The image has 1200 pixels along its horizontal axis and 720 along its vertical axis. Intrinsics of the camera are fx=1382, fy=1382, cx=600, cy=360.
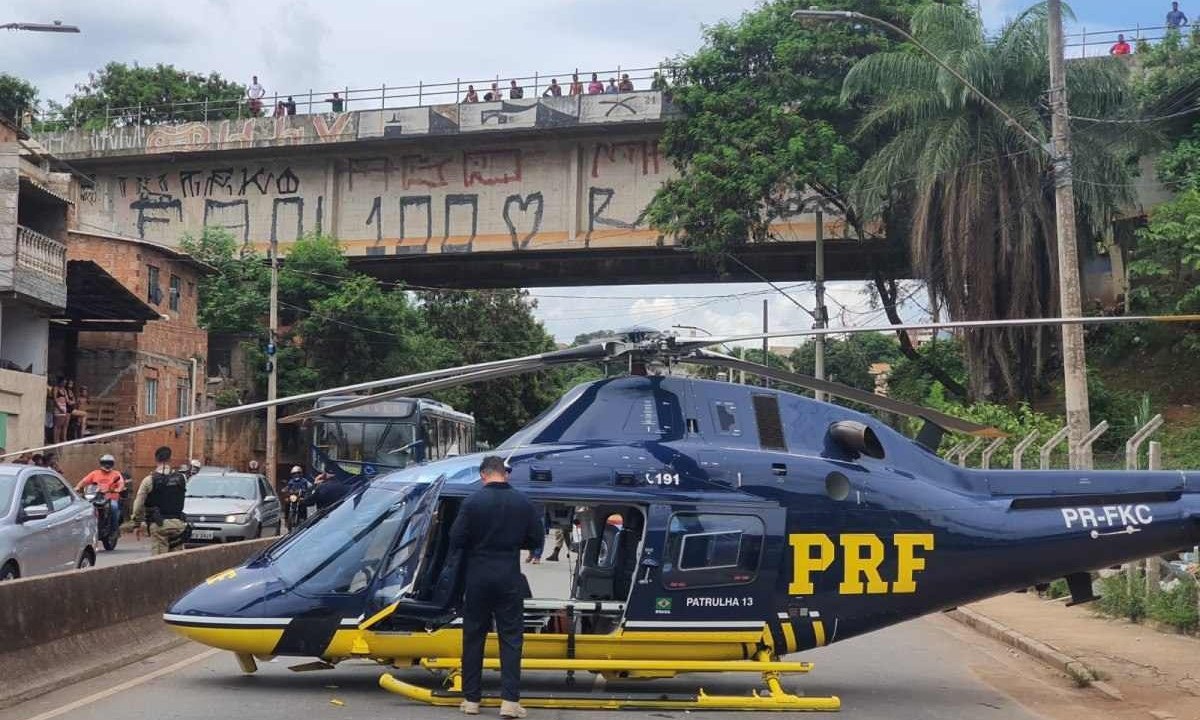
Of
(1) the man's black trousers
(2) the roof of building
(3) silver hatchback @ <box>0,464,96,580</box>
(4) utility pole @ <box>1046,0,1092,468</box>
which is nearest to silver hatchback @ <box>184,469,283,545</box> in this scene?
(3) silver hatchback @ <box>0,464,96,580</box>

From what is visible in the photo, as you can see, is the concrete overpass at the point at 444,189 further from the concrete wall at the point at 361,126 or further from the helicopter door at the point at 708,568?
the helicopter door at the point at 708,568

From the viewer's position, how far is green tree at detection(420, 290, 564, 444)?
2445 inches

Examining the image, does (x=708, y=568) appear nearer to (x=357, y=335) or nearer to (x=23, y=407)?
(x=23, y=407)

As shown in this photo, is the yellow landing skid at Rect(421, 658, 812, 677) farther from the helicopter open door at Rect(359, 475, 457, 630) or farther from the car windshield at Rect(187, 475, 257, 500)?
the car windshield at Rect(187, 475, 257, 500)

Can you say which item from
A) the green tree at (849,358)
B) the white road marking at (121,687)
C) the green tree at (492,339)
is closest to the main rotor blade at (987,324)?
the white road marking at (121,687)

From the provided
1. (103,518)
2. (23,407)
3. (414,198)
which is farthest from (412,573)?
(414,198)

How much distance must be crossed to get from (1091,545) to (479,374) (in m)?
5.39

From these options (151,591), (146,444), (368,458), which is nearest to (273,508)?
(368,458)

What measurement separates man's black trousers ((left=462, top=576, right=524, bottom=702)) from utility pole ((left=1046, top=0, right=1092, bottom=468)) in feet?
36.5

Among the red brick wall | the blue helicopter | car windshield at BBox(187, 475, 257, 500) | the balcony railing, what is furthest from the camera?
the red brick wall

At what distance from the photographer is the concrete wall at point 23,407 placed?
32.6 m

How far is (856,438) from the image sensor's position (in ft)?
37.1

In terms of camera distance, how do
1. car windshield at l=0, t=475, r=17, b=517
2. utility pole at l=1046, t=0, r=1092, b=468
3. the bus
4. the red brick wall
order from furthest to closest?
the red brick wall, the bus, utility pole at l=1046, t=0, r=1092, b=468, car windshield at l=0, t=475, r=17, b=517

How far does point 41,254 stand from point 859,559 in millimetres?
28278
